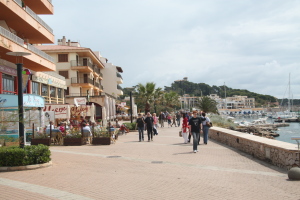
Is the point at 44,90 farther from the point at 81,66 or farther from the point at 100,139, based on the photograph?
the point at 100,139

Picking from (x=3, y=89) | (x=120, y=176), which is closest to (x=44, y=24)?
(x=3, y=89)

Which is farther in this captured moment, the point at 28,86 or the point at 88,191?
the point at 28,86

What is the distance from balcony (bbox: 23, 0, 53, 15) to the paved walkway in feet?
58.2

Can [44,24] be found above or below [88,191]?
above

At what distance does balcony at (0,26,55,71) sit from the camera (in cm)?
1919

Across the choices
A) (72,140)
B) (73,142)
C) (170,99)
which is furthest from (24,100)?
(170,99)

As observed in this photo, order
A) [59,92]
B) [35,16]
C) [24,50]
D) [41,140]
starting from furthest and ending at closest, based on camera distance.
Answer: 1. [59,92]
2. [35,16]
3. [24,50]
4. [41,140]

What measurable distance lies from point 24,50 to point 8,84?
251 centimetres

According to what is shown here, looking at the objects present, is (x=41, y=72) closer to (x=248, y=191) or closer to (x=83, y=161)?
(x=83, y=161)

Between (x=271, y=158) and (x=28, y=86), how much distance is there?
2103 centimetres

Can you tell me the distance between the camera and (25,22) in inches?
906

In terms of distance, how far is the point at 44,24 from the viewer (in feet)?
88.9

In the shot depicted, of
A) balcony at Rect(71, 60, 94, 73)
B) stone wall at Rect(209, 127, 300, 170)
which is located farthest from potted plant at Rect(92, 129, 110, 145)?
balcony at Rect(71, 60, 94, 73)

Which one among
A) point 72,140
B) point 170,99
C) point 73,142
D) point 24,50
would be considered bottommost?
point 73,142
